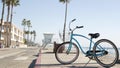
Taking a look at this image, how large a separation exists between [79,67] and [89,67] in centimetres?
32

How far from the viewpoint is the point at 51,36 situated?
2071 inches

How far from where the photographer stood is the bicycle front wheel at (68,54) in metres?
9.83

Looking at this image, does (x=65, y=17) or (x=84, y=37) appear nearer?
(x=84, y=37)

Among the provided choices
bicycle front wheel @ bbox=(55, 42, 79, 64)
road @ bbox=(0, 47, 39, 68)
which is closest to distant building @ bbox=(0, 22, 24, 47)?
road @ bbox=(0, 47, 39, 68)

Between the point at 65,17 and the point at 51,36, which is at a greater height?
the point at 65,17

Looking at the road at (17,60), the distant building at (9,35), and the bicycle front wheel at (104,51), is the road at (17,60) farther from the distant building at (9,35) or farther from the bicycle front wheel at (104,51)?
the distant building at (9,35)

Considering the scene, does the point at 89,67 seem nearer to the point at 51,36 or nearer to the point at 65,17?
the point at 51,36

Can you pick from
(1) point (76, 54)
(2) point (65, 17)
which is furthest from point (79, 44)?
(2) point (65, 17)

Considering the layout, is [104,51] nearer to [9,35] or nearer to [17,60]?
[17,60]

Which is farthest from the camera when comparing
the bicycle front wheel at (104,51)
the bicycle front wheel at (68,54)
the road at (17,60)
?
the road at (17,60)

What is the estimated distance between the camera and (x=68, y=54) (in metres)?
10.1

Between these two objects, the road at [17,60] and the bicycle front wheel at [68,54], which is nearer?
the bicycle front wheel at [68,54]

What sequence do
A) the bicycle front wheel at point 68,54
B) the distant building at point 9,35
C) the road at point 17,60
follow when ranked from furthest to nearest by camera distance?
the distant building at point 9,35 → the road at point 17,60 → the bicycle front wheel at point 68,54

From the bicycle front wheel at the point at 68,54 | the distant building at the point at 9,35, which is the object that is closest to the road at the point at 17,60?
the bicycle front wheel at the point at 68,54
